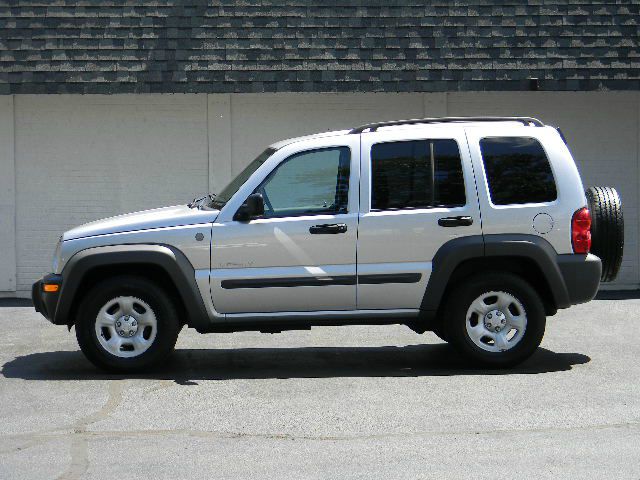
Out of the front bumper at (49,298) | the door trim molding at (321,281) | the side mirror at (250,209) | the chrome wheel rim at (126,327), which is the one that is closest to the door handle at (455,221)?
the door trim molding at (321,281)

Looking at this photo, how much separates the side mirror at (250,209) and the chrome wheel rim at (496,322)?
1917 mm

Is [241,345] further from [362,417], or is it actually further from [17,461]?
[17,461]

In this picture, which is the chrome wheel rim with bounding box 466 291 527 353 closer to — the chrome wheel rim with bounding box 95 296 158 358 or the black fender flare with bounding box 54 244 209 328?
the black fender flare with bounding box 54 244 209 328

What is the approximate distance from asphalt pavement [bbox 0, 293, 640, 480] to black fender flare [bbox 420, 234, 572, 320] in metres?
0.75

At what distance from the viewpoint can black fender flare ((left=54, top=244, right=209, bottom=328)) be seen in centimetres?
939

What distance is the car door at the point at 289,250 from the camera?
9.47 m

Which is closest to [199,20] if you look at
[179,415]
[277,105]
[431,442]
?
[277,105]

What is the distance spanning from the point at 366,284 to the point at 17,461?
365 centimetres

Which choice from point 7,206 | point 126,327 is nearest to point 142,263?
point 126,327

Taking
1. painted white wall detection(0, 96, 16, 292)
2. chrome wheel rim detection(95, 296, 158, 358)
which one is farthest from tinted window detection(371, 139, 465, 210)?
painted white wall detection(0, 96, 16, 292)

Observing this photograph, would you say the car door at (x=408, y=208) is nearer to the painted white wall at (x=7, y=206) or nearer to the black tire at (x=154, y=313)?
the black tire at (x=154, y=313)

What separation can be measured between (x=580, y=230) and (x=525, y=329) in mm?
929

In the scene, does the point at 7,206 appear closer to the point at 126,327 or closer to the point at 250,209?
the point at 126,327

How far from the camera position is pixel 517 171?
968 centimetres
